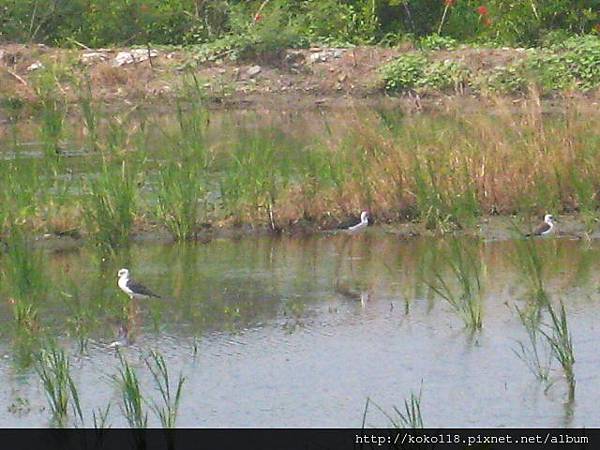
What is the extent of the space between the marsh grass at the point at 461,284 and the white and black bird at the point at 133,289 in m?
1.72

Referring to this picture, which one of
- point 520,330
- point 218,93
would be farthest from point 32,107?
point 520,330

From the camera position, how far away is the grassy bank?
11484 mm

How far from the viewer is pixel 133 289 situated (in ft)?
31.4

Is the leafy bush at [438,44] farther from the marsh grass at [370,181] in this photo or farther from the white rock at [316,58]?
the marsh grass at [370,181]

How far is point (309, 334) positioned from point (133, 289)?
125cm

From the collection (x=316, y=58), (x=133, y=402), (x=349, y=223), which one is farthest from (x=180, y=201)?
(x=316, y=58)

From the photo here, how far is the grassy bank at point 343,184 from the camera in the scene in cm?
1148

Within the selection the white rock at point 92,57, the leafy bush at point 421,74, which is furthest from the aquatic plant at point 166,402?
the white rock at point 92,57

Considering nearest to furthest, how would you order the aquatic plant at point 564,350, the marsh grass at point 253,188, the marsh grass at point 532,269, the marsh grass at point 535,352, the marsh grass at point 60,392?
the marsh grass at point 60,392
the aquatic plant at point 564,350
the marsh grass at point 535,352
the marsh grass at point 532,269
the marsh grass at point 253,188

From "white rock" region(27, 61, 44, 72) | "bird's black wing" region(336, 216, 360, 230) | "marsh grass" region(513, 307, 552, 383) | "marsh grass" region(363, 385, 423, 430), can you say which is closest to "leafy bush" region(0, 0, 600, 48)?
"white rock" region(27, 61, 44, 72)

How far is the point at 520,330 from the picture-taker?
8.85 metres

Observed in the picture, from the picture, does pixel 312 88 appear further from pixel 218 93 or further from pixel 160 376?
pixel 160 376

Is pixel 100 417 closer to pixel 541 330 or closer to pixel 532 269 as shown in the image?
pixel 541 330

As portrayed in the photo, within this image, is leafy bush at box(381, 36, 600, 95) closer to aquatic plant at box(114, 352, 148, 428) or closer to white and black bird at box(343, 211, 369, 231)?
white and black bird at box(343, 211, 369, 231)
